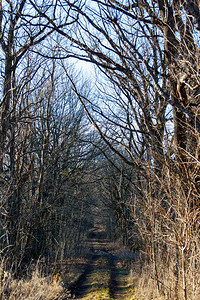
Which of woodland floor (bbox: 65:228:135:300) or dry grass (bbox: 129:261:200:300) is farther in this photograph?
woodland floor (bbox: 65:228:135:300)

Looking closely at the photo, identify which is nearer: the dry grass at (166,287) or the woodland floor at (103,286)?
the dry grass at (166,287)

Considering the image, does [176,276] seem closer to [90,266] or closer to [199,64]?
[199,64]

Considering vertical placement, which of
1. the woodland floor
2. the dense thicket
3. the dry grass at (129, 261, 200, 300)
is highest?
the dense thicket

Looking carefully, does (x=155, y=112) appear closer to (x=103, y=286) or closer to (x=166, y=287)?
(x=166, y=287)

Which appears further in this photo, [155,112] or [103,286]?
[103,286]

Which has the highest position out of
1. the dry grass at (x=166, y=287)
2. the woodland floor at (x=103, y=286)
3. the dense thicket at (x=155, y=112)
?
the dense thicket at (x=155, y=112)

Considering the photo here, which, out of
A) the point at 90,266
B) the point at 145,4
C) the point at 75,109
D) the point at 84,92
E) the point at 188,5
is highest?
the point at 84,92

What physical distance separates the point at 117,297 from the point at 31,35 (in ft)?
22.1

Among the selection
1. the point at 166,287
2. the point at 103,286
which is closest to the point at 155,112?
the point at 166,287

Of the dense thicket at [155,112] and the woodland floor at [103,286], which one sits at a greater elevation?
the dense thicket at [155,112]

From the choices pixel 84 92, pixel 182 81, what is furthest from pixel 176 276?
pixel 84 92

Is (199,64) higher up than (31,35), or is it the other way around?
(31,35)

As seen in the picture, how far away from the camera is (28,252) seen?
10.6m

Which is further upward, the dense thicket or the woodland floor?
the dense thicket
